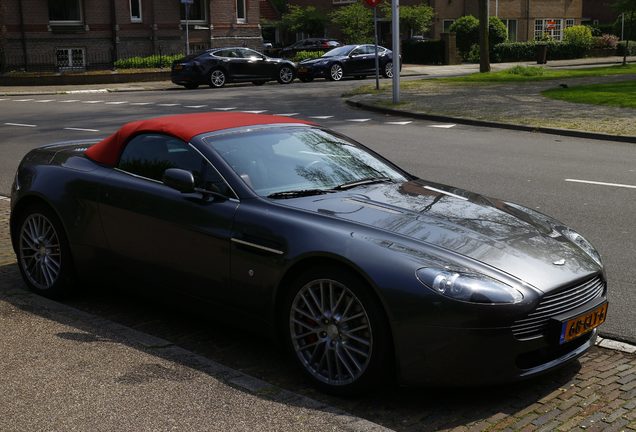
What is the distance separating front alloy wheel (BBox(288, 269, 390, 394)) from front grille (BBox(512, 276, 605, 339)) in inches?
26.9

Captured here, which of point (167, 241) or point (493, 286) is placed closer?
point (493, 286)

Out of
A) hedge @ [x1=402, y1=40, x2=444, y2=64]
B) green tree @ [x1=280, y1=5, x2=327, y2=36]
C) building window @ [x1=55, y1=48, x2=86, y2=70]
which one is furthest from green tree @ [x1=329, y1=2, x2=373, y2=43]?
building window @ [x1=55, y1=48, x2=86, y2=70]

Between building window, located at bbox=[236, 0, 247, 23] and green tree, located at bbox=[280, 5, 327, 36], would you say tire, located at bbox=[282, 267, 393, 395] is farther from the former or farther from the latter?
green tree, located at bbox=[280, 5, 327, 36]

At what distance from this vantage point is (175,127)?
19.1 feet

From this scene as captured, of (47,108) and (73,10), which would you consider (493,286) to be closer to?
(47,108)

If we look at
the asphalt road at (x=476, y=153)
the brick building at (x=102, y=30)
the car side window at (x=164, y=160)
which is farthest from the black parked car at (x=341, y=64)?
the car side window at (x=164, y=160)

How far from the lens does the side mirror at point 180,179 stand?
17.4 feet

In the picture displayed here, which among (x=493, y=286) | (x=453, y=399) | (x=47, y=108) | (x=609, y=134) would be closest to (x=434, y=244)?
(x=493, y=286)

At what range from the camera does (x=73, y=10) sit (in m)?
42.4

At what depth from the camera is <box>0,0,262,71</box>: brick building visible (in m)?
40.3

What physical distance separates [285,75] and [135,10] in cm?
1326

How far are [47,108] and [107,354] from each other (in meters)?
20.3

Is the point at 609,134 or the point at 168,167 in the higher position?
the point at 168,167

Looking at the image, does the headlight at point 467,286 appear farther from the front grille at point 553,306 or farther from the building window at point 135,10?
the building window at point 135,10
